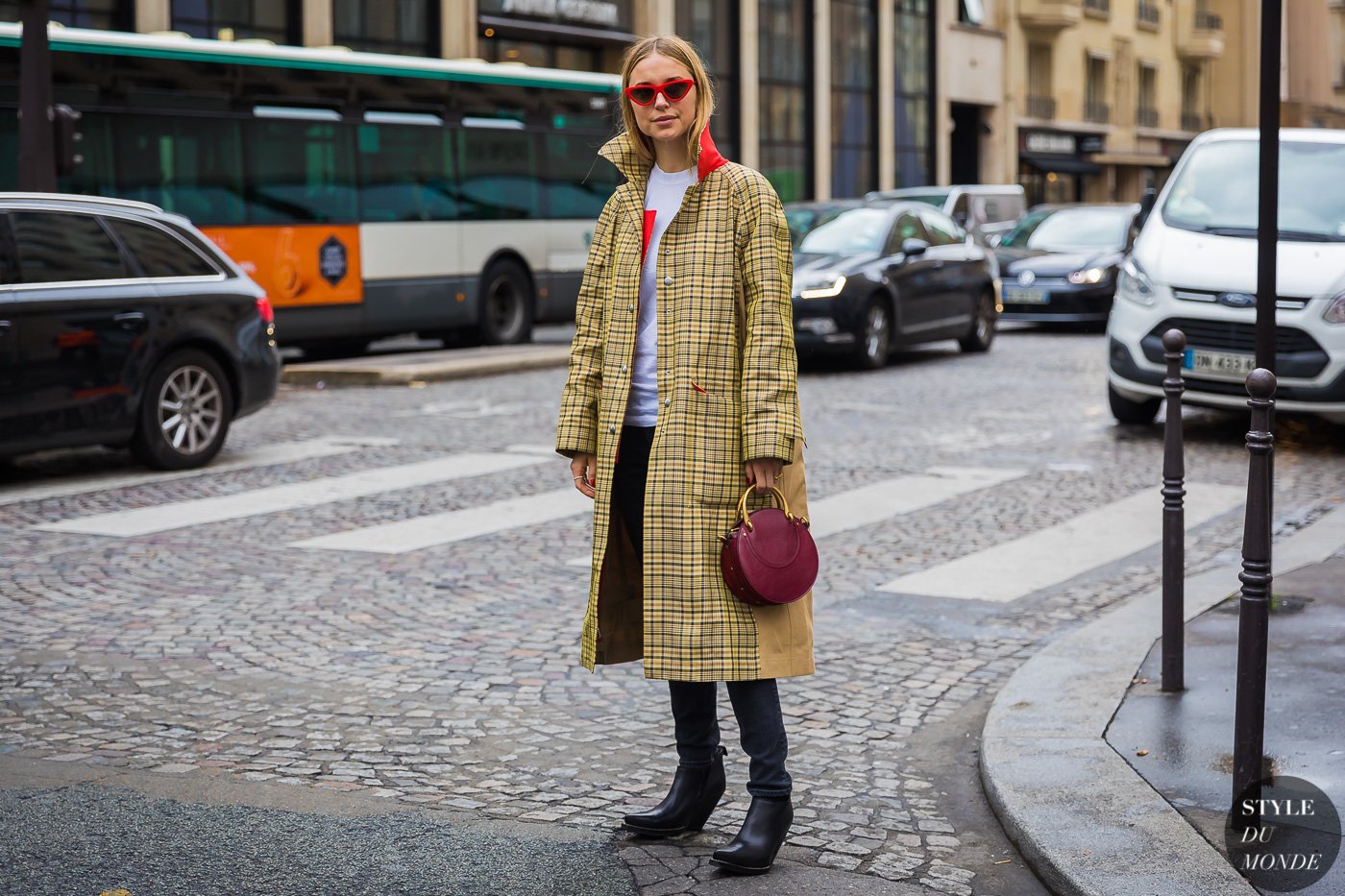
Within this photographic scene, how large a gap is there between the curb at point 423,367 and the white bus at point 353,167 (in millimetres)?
953

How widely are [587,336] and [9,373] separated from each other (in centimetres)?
624

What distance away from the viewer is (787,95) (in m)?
41.2

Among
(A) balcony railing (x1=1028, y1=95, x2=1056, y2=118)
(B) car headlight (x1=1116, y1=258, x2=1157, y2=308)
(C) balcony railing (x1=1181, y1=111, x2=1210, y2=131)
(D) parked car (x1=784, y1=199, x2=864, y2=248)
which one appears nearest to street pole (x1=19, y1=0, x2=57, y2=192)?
(D) parked car (x1=784, y1=199, x2=864, y2=248)

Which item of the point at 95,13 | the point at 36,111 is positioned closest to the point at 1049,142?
the point at 95,13

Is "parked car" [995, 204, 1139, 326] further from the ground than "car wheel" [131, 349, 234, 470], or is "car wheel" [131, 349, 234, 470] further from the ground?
"parked car" [995, 204, 1139, 326]

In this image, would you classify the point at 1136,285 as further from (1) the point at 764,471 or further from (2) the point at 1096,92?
(2) the point at 1096,92

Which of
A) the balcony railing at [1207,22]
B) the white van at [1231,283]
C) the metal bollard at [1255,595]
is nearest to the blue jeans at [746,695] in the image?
the metal bollard at [1255,595]

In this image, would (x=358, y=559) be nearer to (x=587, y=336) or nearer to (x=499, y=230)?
(x=587, y=336)

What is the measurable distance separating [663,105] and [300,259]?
45.2ft

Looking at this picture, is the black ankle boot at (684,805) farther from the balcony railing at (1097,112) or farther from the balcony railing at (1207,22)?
the balcony railing at (1207,22)

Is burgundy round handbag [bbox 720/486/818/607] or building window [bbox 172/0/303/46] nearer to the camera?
burgundy round handbag [bbox 720/486/818/607]

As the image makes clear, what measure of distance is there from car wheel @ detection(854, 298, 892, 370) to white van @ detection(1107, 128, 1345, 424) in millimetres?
4293

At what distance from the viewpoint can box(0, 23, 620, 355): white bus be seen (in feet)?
51.6

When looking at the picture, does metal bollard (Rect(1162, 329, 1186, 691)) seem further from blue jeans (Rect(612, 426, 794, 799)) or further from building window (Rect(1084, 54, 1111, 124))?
building window (Rect(1084, 54, 1111, 124))
